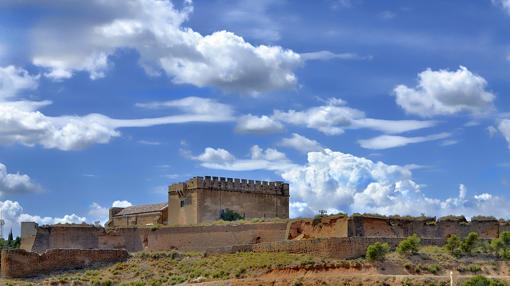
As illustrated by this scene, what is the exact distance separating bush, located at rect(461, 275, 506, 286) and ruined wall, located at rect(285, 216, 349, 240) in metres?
9.03

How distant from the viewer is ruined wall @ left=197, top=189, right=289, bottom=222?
59.3m

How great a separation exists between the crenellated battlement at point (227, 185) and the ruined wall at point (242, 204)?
0.88 feet

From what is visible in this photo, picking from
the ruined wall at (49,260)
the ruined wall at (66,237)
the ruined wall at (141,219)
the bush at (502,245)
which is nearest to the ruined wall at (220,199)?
the ruined wall at (141,219)

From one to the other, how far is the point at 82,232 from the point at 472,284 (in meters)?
26.6

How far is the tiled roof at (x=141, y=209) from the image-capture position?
63.9m

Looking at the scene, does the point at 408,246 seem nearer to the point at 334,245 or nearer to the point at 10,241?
the point at 334,245

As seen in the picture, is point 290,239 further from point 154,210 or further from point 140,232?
point 154,210

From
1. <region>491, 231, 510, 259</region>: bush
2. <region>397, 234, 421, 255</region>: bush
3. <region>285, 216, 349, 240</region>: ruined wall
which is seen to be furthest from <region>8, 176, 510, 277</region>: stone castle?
<region>491, 231, 510, 259</region>: bush

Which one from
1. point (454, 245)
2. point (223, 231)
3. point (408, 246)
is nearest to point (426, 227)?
point (454, 245)

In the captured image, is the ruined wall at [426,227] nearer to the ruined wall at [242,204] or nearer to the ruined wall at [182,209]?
the ruined wall at [242,204]

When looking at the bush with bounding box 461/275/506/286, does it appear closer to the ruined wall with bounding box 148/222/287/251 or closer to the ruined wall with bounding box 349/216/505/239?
the ruined wall with bounding box 349/216/505/239

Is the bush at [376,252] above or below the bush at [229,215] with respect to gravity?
below

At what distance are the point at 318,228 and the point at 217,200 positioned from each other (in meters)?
11.5

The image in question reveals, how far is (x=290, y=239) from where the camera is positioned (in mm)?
50469
